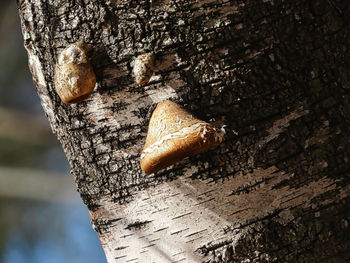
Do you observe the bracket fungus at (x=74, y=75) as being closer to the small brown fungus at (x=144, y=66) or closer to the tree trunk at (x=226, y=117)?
the tree trunk at (x=226, y=117)

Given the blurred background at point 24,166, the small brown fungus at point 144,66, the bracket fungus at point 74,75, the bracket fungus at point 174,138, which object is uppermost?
the blurred background at point 24,166

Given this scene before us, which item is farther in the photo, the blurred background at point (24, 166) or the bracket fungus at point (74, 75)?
the blurred background at point (24, 166)

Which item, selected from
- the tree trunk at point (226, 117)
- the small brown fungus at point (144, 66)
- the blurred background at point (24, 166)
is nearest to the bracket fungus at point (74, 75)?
the tree trunk at point (226, 117)

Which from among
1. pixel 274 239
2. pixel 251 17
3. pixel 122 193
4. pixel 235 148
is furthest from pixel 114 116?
pixel 274 239

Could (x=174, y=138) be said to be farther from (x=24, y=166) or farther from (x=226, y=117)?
(x=24, y=166)

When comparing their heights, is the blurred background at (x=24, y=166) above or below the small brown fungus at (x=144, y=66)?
above

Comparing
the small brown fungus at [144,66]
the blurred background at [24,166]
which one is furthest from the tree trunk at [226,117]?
the blurred background at [24,166]

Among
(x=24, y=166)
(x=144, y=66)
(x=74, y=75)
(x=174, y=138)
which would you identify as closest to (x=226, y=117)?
(x=174, y=138)

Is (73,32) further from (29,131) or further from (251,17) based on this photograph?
(29,131)
